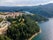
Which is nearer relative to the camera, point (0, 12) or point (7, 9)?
point (0, 12)

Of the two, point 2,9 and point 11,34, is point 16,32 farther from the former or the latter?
point 2,9

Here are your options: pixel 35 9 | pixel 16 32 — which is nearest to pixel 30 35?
pixel 16 32

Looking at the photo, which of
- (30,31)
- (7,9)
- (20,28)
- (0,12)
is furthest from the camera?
(7,9)

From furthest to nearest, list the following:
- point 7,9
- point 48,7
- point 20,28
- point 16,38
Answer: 1. point 48,7
2. point 7,9
3. point 20,28
4. point 16,38

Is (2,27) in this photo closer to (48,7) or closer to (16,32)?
(16,32)

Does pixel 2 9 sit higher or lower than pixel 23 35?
higher

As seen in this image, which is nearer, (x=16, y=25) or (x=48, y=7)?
(x=16, y=25)

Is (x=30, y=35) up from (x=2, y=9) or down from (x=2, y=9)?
down

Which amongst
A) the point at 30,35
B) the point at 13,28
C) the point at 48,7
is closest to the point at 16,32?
the point at 13,28

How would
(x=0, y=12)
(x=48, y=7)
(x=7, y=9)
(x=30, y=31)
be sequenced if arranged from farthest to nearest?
1. (x=48, y=7)
2. (x=7, y=9)
3. (x=0, y=12)
4. (x=30, y=31)
